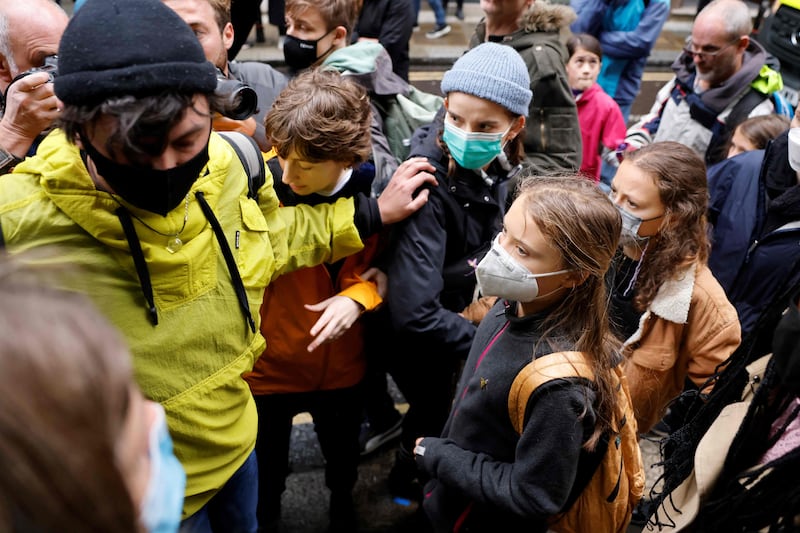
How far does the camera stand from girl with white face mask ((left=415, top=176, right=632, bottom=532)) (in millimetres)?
1684

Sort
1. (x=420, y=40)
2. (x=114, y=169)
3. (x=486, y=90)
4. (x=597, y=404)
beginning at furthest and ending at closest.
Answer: (x=420, y=40), (x=486, y=90), (x=597, y=404), (x=114, y=169)

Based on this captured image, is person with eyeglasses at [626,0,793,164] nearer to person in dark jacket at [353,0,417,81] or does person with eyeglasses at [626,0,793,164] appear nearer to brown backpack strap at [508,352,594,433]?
person in dark jacket at [353,0,417,81]

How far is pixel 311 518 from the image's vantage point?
9.84ft

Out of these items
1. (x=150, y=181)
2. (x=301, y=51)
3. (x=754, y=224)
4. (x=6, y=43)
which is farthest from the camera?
(x=754, y=224)

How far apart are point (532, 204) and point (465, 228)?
67 centimetres

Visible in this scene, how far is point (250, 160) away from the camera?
1919 mm

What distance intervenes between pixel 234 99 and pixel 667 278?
5.36 feet

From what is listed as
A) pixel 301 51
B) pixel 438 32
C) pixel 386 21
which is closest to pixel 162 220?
pixel 301 51

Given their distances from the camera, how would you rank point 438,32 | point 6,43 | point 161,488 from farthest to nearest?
point 438,32 < point 6,43 < point 161,488

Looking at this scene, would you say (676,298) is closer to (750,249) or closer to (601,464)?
(601,464)

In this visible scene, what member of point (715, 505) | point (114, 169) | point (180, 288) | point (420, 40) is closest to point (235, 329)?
point (180, 288)

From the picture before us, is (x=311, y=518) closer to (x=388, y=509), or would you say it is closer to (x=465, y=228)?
(x=388, y=509)

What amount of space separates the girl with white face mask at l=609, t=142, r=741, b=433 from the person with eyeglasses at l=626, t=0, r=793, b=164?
1365 millimetres

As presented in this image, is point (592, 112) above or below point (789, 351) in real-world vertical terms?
below
